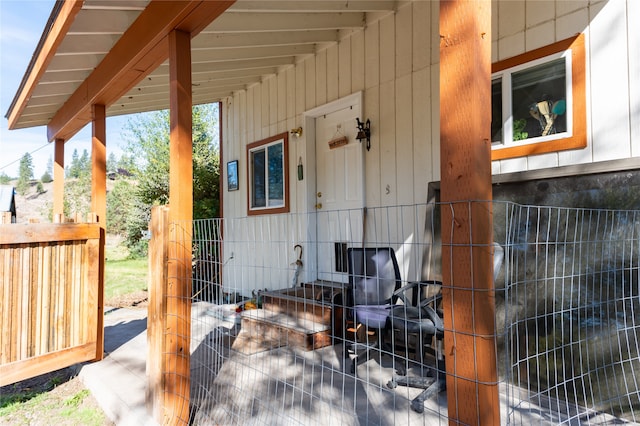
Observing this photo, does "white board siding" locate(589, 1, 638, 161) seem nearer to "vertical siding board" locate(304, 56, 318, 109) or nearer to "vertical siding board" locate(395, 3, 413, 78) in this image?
"vertical siding board" locate(395, 3, 413, 78)

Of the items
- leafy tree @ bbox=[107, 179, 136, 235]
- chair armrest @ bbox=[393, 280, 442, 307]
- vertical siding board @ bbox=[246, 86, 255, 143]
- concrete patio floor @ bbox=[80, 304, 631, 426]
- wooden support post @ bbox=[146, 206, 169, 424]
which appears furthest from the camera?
leafy tree @ bbox=[107, 179, 136, 235]

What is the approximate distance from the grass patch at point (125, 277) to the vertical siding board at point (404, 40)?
592 centimetres

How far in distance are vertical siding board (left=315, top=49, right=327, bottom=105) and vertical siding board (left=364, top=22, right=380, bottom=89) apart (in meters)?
0.64

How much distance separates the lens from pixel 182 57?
84.2 inches

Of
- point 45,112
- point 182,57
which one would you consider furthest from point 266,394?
point 45,112

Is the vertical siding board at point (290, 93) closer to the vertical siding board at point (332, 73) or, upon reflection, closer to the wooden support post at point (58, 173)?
the vertical siding board at point (332, 73)

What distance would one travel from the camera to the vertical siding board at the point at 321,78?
13.8 ft

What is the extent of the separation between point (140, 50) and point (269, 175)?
278cm

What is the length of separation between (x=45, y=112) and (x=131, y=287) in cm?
370

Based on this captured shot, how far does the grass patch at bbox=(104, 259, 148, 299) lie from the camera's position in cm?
675

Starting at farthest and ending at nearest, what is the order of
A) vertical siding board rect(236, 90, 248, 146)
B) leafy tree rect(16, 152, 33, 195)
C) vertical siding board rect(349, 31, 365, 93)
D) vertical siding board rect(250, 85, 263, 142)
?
1. leafy tree rect(16, 152, 33, 195)
2. vertical siding board rect(236, 90, 248, 146)
3. vertical siding board rect(250, 85, 263, 142)
4. vertical siding board rect(349, 31, 365, 93)

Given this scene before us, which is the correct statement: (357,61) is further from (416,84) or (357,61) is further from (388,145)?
(388,145)

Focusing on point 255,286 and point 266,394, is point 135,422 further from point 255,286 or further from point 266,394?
point 255,286

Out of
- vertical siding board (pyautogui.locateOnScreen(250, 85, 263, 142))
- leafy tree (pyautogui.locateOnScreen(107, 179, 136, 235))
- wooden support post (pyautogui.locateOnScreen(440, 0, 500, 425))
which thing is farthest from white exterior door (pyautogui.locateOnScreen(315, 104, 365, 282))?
leafy tree (pyautogui.locateOnScreen(107, 179, 136, 235))
